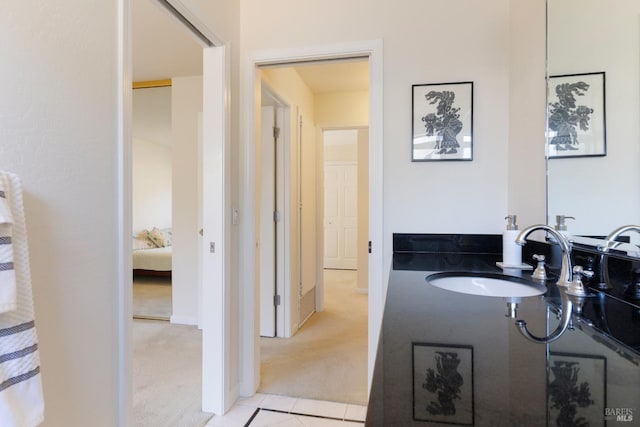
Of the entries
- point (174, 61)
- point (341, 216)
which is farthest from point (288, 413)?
point (341, 216)

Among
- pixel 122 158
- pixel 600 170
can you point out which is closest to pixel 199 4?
pixel 122 158

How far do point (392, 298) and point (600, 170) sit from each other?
765mm

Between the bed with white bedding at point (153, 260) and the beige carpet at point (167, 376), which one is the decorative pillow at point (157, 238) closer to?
the bed with white bedding at point (153, 260)

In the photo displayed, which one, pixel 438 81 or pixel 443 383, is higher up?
pixel 438 81

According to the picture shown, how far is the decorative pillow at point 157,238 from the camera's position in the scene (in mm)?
4461

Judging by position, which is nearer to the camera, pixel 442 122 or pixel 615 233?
pixel 615 233

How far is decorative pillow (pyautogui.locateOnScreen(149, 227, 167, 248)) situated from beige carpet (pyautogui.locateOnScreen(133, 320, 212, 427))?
1364mm

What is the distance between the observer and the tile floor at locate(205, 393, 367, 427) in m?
1.83

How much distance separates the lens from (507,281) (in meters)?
1.33

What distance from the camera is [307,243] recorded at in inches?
140

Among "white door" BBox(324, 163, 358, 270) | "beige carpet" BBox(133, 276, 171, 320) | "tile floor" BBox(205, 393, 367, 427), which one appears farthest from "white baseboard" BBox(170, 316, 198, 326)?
"white door" BBox(324, 163, 358, 270)

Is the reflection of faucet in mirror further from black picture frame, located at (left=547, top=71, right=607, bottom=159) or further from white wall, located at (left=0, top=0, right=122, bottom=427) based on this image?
white wall, located at (left=0, top=0, right=122, bottom=427)

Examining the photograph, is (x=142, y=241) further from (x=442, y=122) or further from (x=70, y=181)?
(x=442, y=122)

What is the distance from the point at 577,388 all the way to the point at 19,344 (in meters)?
1.09
